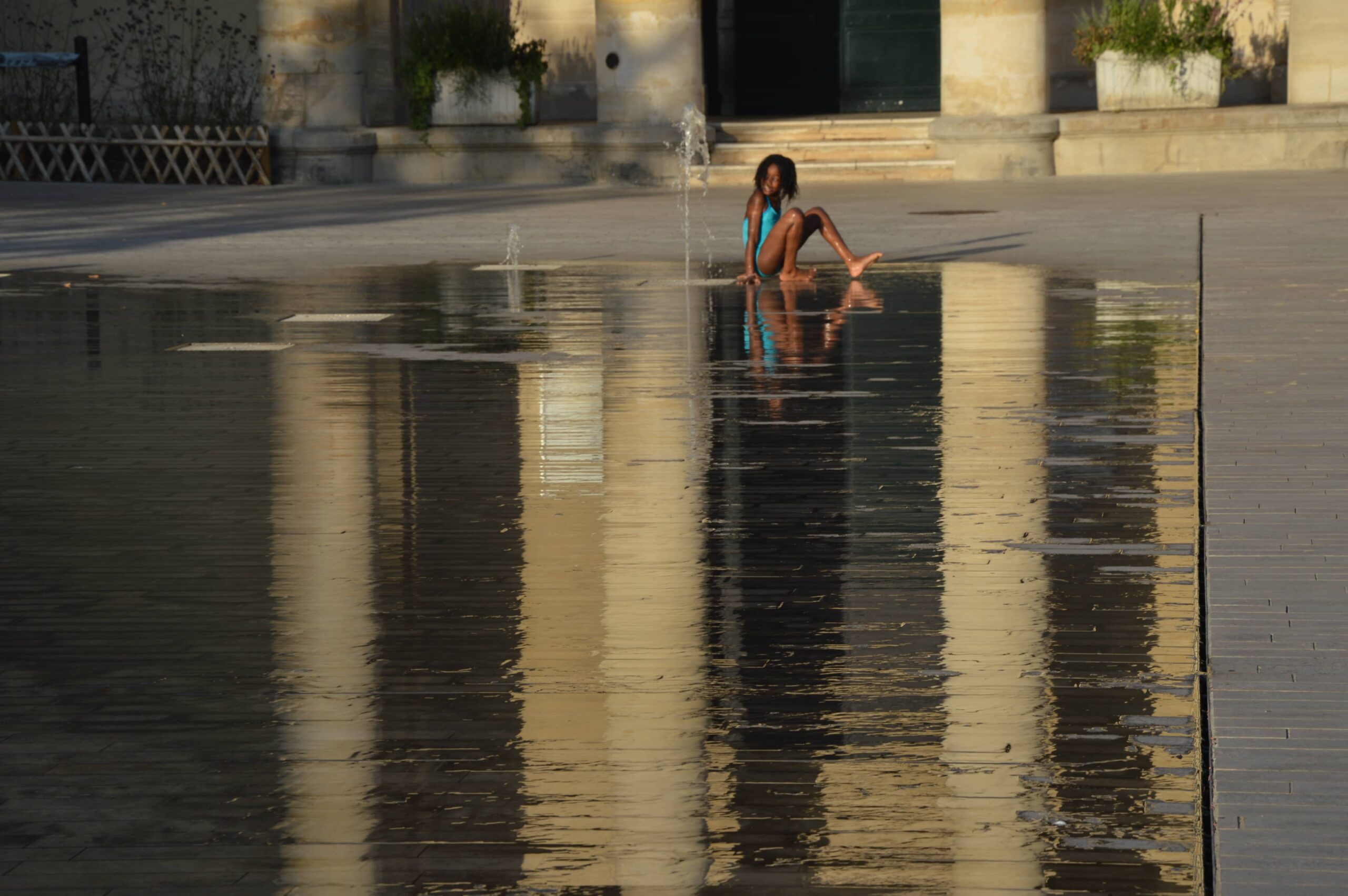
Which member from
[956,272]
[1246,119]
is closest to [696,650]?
[956,272]

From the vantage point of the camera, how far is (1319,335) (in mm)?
11336

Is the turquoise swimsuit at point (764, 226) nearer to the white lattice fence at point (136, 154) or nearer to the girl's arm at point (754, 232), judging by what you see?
the girl's arm at point (754, 232)

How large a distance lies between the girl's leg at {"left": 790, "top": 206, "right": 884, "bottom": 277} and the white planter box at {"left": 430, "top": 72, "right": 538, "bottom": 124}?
1248 cm

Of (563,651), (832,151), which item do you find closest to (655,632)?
(563,651)

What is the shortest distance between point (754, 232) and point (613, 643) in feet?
32.7

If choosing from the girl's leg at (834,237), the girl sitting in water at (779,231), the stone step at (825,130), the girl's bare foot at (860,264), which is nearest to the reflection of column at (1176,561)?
the girl's bare foot at (860,264)

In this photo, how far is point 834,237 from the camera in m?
15.4

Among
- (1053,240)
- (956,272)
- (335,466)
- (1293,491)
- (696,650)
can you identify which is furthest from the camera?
(1053,240)

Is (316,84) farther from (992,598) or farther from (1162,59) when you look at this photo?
(992,598)

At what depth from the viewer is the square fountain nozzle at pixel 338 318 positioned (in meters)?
13.9

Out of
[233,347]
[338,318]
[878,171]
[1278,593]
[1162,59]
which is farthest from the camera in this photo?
[878,171]

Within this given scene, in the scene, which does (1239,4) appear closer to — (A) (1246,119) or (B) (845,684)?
(A) (1246,119)

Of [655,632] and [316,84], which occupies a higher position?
[316,84]

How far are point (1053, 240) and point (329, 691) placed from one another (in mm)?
13429
